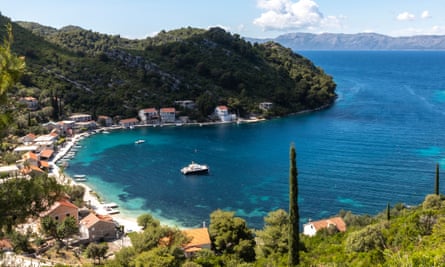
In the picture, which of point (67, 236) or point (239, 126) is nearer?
point (67, 236)

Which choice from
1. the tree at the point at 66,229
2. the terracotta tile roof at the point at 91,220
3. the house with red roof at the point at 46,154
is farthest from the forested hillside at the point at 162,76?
the tree at the point at 66,229

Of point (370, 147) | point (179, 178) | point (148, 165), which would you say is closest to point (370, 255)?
point (179, 178)

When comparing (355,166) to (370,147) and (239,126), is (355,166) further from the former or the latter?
(239,126)

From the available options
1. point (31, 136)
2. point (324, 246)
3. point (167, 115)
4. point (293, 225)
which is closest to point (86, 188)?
point (31, 136)

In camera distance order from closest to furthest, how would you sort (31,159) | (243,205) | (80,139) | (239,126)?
(243,205) < (31,159) < (80,139) < (239,126)

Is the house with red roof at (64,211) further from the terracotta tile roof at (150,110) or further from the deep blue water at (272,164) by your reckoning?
the terracotta tile roof at (150,110)

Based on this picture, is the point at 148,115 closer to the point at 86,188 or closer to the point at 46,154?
the point at 46,154
